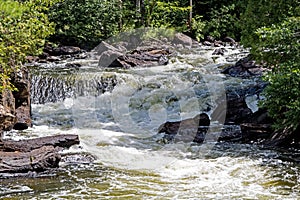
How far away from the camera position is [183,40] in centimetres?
2289

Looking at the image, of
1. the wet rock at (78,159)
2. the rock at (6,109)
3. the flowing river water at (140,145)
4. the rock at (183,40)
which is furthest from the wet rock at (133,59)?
the wet rock at (78,159)

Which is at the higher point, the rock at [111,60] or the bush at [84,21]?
the bush at [84,21]

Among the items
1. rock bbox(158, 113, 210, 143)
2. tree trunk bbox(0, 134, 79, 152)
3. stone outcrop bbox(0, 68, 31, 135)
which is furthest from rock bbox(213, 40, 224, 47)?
tree trunk bbox(0, 134, 79, 152)

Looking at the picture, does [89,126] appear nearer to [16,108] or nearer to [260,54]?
[16,108]

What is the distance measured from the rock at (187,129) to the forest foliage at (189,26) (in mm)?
1854

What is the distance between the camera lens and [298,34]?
8.80 meters

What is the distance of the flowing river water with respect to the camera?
669 cm

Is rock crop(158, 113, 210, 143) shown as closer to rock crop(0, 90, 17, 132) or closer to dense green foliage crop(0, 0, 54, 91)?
rock crop(0, 90, 17, 132)

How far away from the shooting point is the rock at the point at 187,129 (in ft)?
33.0

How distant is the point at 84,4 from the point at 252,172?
1830cm

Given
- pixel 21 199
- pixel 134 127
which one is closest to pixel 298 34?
pixel 134 127

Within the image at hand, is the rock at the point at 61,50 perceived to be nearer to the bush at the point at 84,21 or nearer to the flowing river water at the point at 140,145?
the bush at the point at 84,21

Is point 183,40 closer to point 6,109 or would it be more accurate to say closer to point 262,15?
point 262,15

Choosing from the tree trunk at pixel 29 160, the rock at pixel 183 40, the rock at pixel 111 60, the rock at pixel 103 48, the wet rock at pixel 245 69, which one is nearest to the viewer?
the tree trunk at pixel 29 160
